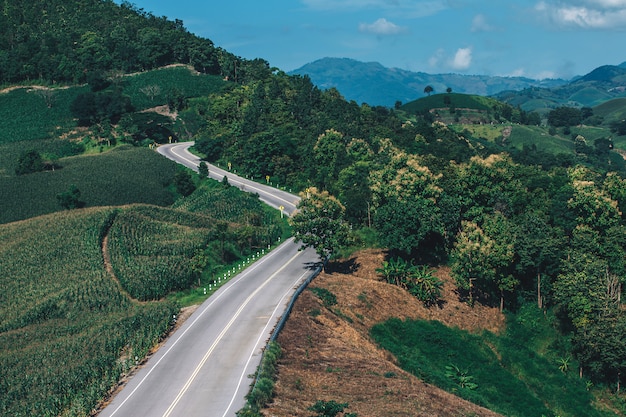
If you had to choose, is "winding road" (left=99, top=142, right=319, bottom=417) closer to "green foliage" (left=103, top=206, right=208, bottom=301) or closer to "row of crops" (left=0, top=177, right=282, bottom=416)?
"row of crops" (left=0, top=177, right=282, bottom=416)

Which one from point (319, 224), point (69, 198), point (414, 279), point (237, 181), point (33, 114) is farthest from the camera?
point (33, 114)

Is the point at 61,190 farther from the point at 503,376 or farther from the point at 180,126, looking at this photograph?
the point at 503,376

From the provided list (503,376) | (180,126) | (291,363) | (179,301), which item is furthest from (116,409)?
(180,126)

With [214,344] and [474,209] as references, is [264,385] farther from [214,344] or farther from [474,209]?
[474,209]

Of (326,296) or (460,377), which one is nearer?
(460,377)

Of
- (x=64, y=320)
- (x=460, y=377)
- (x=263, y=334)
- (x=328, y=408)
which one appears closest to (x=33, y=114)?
(x=64, y=320)

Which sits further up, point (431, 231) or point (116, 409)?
point (431, 231)

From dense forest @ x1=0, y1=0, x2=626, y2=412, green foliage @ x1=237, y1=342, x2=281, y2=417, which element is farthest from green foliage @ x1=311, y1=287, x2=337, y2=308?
green foliage @ x1=237, y1=342, x2=281, y2=417
